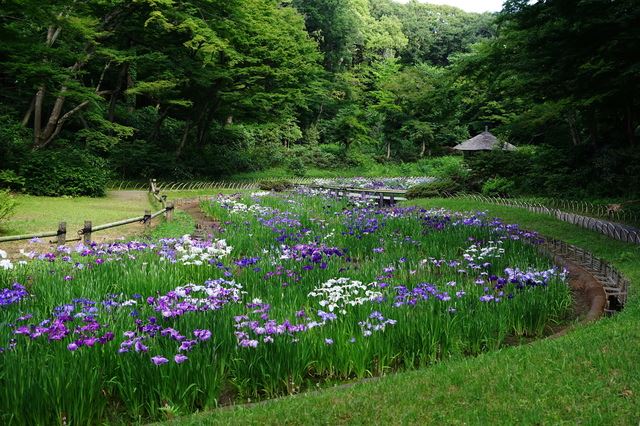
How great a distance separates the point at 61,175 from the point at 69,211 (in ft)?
17.9

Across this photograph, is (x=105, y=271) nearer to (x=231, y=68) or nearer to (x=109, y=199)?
(x=109, y=199)

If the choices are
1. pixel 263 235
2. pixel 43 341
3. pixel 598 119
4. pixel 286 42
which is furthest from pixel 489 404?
pixel 286 42

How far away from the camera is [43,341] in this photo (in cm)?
423

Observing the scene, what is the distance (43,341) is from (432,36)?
6846 cm

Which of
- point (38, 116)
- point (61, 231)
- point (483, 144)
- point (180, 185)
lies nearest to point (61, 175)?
point (38, 116)

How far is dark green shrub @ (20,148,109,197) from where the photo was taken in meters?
20.7

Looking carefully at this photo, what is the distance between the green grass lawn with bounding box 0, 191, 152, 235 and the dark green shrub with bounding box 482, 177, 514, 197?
46.6ft

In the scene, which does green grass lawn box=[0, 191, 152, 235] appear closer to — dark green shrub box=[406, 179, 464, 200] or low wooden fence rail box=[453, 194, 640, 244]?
dark green shrub box=[406, 179, 464, 200]

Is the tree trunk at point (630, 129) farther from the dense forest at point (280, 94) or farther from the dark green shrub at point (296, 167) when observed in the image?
the dark green shrub at point (296, 167)

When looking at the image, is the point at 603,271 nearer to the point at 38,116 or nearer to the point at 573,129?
the point at 573,129

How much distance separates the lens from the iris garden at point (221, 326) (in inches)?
147

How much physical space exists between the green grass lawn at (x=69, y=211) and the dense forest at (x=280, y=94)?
145 centimetres

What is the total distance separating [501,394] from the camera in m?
3.65

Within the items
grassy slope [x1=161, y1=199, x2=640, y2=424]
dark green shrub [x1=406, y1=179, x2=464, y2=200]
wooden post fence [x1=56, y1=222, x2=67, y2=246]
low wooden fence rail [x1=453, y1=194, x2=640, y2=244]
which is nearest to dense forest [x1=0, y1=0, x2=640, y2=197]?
dark green shrub [x1=406, y1=179, x2=464, y2=200]
